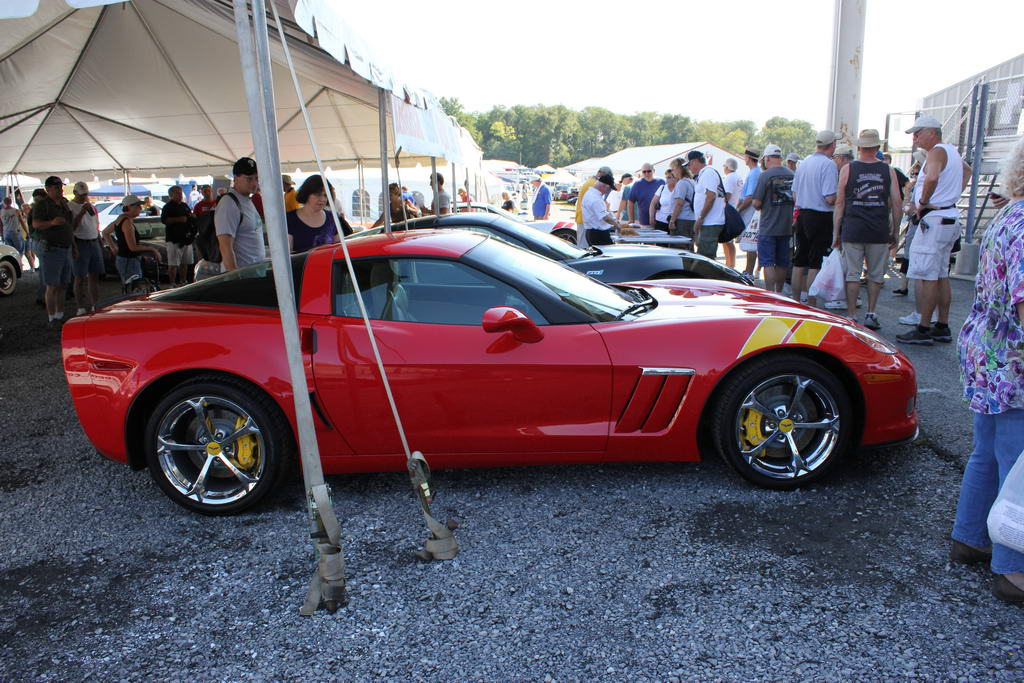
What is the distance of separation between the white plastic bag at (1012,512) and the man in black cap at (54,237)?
8988 millimetres

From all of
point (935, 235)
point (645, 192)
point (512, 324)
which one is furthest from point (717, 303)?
point (645, 192)

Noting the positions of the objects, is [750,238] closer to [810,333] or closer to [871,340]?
[871,340]

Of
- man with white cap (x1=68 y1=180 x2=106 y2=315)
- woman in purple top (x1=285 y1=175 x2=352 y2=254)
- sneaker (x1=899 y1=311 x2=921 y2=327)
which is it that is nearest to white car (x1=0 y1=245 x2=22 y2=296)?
man with white cap (x1=68 y1=180 x2=106 y2=315)

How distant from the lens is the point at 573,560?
2.84 m

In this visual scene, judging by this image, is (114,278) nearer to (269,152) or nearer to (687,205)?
(687,205)

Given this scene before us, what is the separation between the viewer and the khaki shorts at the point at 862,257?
654 centimetres

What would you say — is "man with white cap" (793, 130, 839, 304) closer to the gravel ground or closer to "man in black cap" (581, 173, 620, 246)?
"man in black cap" (581, 173, 620, 246)

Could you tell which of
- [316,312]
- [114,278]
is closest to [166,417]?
[316,312]

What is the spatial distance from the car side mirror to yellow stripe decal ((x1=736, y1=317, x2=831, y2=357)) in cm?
93

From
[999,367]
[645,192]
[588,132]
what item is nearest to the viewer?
[999,367]

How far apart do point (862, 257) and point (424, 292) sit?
16.0 feet

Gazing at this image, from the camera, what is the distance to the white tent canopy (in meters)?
6.85

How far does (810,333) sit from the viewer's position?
10.9 ft

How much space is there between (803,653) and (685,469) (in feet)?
4.69
